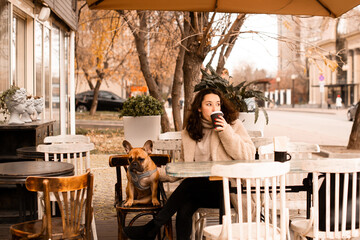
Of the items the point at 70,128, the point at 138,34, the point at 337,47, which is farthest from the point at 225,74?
the point at 337,47

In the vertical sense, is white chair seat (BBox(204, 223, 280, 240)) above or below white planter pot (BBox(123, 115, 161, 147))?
below

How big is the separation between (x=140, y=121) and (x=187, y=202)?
6673 mm

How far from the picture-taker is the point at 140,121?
36.4ft

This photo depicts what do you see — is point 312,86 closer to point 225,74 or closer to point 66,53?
point 66,53

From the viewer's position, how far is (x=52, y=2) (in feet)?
34.8

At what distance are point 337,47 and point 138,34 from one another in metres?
63.1

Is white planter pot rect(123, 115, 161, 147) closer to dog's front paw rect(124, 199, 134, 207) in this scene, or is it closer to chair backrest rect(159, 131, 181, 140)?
chair backrest rect(159, 131, 181, 140)

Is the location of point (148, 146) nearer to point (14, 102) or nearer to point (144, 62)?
point (14, 102)

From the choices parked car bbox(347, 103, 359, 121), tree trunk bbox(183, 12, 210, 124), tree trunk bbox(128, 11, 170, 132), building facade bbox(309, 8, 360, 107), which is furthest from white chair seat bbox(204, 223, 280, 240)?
building facade bbox(309, 8, 360, 107)

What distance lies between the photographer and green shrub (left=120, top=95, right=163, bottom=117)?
11.2 metres

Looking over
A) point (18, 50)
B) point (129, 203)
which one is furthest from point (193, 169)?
point (18, 50)

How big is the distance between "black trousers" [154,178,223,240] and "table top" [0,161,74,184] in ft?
3.03

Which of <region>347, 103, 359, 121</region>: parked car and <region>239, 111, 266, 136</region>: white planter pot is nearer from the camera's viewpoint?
<region>239, 111, 266, 136</region>: white planter pot

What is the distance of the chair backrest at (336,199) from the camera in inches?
144
